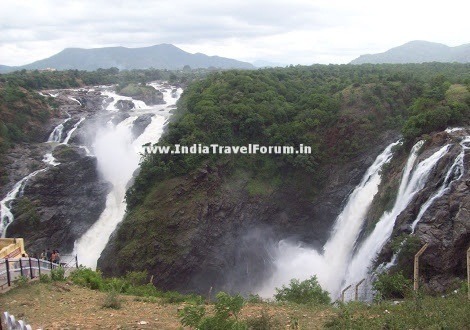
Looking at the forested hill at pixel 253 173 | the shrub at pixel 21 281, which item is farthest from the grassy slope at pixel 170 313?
the forested hill at pixel 253 173

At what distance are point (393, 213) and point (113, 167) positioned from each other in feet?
72.8

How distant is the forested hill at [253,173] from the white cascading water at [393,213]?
3626 millimetres

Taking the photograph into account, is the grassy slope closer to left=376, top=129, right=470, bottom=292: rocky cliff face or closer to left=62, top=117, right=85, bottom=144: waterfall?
left=376, top=129, right=470, bottom=292: rocky cliff face

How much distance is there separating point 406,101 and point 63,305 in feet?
95.7

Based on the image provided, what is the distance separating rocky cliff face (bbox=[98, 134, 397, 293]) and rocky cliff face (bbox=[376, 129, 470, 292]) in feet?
30.8

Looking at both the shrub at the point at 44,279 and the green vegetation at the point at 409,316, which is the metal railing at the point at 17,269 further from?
the green vegetation at the point at 409,316

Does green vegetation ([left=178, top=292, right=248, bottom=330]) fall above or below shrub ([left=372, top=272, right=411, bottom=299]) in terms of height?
above

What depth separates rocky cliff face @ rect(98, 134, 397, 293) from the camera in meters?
24.8

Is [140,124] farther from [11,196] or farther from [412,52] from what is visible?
[412,52]

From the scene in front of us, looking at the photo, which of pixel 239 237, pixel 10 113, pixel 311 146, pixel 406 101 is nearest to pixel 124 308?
pixel 239 237

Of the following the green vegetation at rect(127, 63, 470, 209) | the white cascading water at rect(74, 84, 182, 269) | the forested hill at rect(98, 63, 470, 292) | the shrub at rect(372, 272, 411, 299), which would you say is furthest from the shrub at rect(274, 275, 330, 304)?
the white cascading water at rect(74, 84, 182, 269)

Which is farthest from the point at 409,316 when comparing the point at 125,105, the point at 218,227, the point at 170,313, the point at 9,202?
the point at 125,105

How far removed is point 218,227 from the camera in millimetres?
26625

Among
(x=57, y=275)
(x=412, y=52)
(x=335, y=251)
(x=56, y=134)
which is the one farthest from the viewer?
(x=412, y=52)
